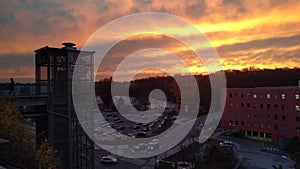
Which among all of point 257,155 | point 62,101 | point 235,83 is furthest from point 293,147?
point 235,83

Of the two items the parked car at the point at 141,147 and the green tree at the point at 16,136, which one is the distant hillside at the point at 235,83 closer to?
the parked car at the point at 141,147

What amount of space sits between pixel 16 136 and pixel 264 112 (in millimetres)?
27004

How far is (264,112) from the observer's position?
28.0m

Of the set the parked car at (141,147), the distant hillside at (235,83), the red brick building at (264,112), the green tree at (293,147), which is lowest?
the parked car at (141,147)

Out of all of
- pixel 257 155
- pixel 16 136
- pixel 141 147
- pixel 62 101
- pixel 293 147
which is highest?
pixel 62 101

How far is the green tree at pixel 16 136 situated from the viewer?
5.92m

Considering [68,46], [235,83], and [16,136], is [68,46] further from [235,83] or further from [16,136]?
[235,83]

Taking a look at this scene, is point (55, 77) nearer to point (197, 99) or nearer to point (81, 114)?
point (81, 114)

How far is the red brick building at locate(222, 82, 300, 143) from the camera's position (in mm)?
25750

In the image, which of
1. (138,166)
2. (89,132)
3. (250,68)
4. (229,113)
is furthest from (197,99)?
(89,132)

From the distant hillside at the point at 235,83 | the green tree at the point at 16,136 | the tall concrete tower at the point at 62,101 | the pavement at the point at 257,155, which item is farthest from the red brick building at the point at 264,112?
the green tree at the point at 16,136

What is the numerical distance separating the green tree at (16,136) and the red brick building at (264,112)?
85.4ft

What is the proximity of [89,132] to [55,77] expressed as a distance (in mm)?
2581

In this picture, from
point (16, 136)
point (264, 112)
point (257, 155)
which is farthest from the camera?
point (264, 112)
